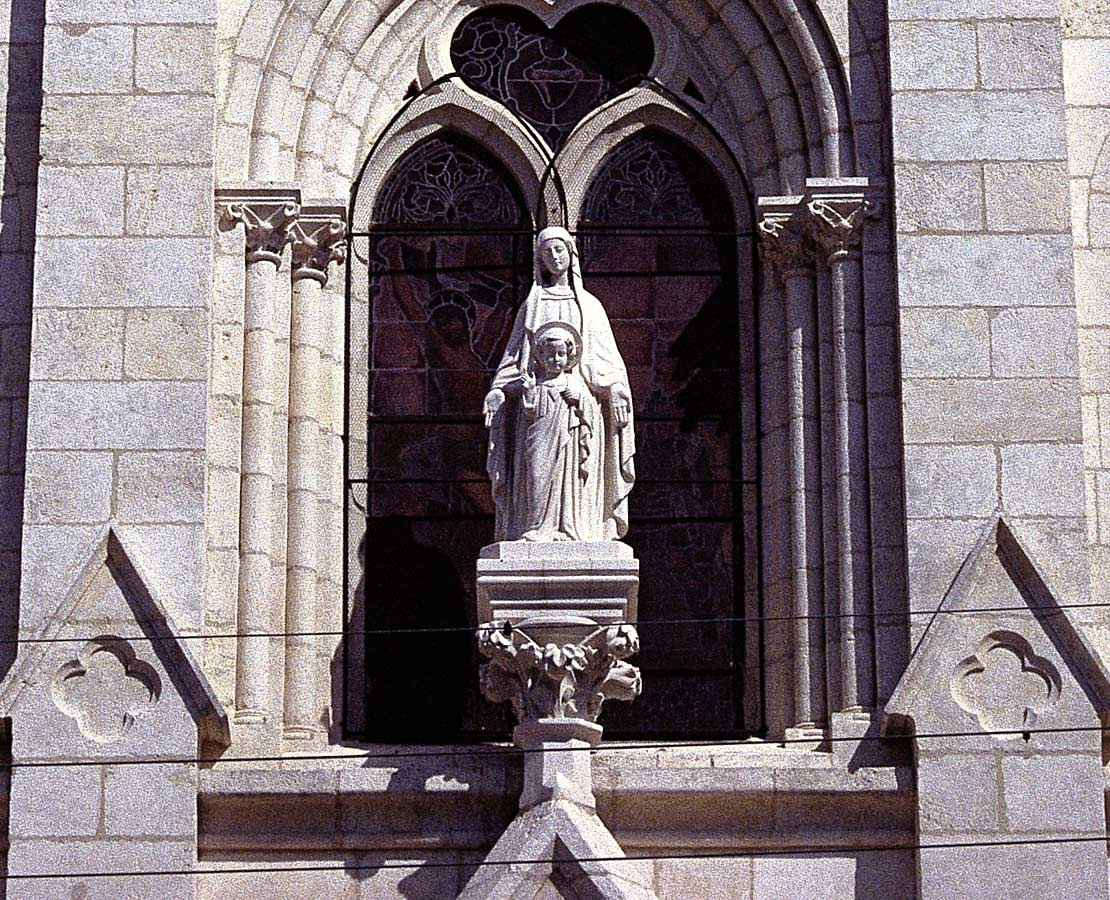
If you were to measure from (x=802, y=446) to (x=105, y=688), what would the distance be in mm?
3763

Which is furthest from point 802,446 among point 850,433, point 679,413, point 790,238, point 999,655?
point 999,655

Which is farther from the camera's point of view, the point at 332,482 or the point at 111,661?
the point at 332,482

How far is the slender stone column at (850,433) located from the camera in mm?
15336

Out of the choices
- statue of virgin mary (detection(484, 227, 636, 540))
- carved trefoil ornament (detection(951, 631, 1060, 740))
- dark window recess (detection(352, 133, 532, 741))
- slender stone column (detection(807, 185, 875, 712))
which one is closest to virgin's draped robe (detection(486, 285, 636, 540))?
statue of virgin mary (detection(484, 227, 636, 540))

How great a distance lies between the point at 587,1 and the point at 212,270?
9.32 feet

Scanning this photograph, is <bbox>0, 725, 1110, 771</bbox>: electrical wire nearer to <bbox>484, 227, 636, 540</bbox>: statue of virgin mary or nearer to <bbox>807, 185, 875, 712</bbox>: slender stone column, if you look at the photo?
<bbox>807, 185, 875, 712</bbox>: slender stone column

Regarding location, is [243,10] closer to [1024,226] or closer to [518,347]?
[518,347]

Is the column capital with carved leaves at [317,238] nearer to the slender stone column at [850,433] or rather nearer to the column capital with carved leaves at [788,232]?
the column capital with carved leaves at [788,232]

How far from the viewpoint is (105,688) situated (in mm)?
14820

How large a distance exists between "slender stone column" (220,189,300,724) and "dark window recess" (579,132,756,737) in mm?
1734

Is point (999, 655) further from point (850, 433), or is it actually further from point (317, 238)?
point (317, 238)

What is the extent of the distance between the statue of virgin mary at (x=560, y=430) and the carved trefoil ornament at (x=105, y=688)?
6.13 feet

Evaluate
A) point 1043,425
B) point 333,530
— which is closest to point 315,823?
point 333,530

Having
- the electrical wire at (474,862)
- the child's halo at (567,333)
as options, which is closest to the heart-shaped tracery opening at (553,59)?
the child's halo at (567,333)
